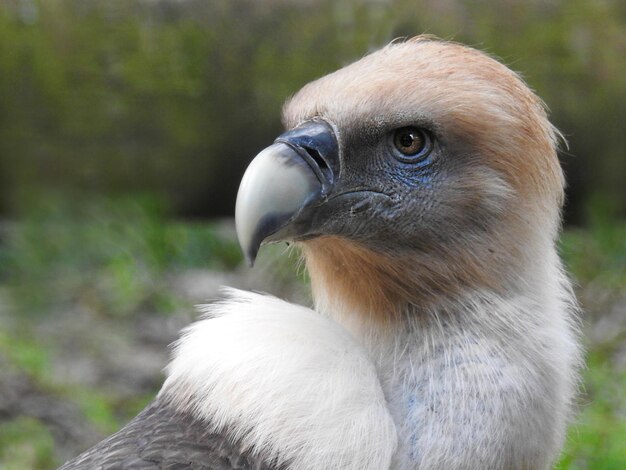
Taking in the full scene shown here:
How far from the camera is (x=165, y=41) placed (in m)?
4.20

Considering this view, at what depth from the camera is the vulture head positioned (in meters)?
2.37

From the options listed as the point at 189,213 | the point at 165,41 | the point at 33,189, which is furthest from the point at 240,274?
the point at 165,41

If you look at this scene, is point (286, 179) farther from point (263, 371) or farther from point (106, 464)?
point (106, 464)

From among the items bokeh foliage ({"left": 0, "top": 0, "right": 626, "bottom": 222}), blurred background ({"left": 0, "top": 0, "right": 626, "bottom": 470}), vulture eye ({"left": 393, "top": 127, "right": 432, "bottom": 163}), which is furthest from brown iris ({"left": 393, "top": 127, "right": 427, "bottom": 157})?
bokeh foliage ({"left": 0, "top": 0, "right": 626, "bottom": 222})

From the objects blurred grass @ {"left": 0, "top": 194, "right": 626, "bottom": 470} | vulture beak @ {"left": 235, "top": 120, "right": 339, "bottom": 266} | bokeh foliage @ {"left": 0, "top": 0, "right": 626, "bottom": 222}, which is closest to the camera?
vulture beak @ {"left": 235, "top": 120, "right": 339, "bottom": 266}

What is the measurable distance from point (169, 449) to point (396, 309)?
2.01ft

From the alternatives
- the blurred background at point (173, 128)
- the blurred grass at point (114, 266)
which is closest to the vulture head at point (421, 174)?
the blurred background at point (173, 128)

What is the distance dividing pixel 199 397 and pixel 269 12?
2.08 metres

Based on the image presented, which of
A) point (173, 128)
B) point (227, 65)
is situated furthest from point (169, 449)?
point (173, 128)

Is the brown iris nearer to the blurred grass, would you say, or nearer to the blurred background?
the blurred background

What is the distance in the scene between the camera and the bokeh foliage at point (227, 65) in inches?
161

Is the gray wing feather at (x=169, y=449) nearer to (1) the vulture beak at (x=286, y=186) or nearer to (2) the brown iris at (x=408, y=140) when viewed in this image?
(1) the vulture beak at (x=286, y=186)

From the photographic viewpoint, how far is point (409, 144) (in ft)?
7.91

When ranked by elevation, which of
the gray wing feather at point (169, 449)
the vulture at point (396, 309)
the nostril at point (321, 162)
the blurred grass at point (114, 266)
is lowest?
the blurred grass at point (114, 266)
